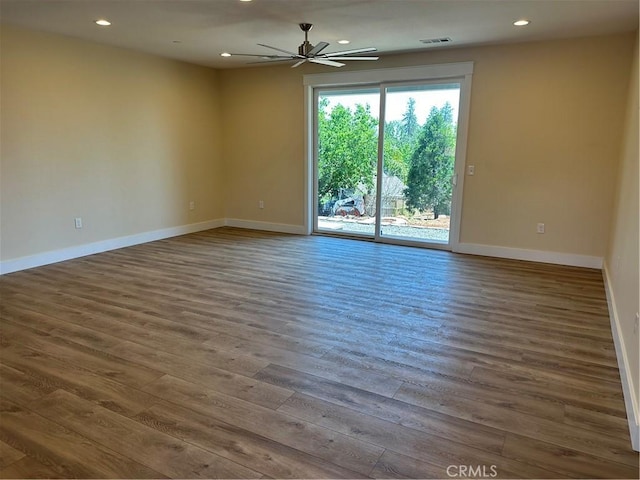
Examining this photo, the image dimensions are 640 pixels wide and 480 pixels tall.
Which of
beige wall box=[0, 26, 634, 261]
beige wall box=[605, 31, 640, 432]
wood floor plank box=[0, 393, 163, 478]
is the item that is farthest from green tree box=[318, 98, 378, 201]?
wood floor plank box=[0, 393, 163, 478]

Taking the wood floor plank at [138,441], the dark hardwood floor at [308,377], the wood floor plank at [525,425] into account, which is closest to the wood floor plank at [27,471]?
the dark hardwood floor at [308,377]

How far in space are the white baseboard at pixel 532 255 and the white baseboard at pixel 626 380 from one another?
1.46 metres

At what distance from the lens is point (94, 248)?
214 inches

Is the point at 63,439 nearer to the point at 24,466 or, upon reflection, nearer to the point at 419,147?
the point at 24,466

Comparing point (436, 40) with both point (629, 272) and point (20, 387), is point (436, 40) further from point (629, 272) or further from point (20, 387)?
point (20, 387)

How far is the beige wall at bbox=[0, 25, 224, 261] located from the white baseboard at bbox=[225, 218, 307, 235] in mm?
572

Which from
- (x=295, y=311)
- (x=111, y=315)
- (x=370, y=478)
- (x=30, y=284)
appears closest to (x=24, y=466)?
(x=370, y=478)

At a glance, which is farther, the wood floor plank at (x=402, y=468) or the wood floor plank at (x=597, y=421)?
the wood floor plank at (x=597, y=421)

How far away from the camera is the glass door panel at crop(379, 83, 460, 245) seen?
5598 mm

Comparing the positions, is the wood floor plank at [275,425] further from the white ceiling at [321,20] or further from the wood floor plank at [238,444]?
the white ceiling at [321,20]

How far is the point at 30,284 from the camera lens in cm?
417

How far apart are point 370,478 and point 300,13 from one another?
369 cm

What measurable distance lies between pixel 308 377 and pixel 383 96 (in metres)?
4.49

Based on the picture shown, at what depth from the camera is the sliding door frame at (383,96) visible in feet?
17.6
